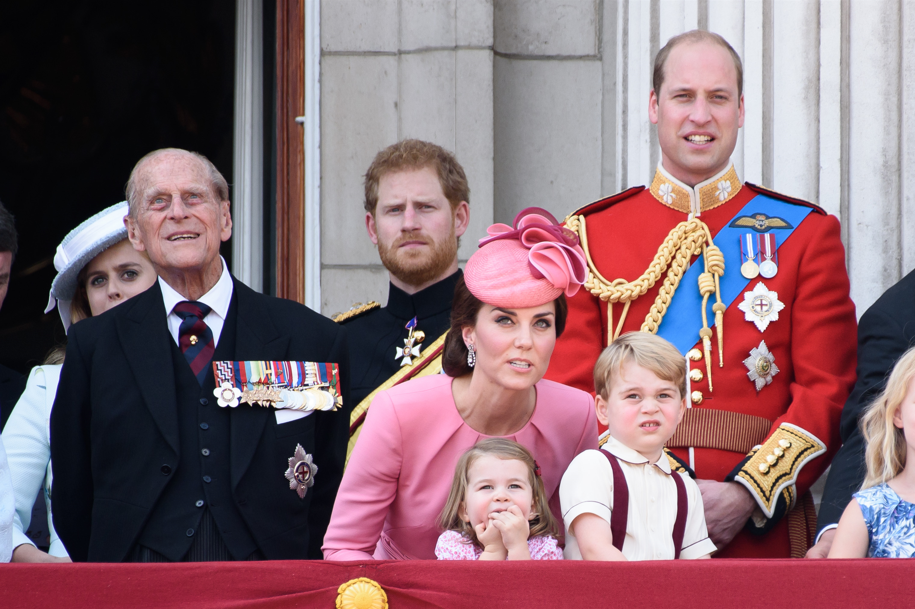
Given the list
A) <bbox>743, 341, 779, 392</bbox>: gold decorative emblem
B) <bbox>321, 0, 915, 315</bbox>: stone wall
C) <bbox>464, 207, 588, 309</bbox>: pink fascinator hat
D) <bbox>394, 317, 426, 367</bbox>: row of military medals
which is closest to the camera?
<bbox>464, 207, 588, 309</bbox>: pink fascinator hat

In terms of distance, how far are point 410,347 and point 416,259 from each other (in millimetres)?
279

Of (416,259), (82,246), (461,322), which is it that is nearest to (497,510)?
(461,322)

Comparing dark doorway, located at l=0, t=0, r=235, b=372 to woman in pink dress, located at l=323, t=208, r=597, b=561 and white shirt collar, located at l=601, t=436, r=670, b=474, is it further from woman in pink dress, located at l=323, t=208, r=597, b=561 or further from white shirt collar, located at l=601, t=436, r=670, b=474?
white shirt collar, located at l=601, t=436, r=670, b=474

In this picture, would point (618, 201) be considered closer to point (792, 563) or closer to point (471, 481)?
point (471, 481)

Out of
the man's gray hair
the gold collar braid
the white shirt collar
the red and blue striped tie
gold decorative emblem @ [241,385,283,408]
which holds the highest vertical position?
the man's gray hair

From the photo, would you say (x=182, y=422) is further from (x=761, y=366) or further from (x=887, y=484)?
(x=887, y=484)

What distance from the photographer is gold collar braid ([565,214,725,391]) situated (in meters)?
3.22

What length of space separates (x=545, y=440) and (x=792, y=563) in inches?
33.5

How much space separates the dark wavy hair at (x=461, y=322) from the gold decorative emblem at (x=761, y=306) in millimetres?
Result: 601

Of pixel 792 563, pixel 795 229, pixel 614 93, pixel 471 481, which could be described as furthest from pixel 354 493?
pixel 614 93

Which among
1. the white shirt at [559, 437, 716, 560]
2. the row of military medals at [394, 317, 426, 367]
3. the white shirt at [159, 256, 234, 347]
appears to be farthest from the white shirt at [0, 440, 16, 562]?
the row of military medals at [394, 317, 426, 367]

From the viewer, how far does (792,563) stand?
2135mm

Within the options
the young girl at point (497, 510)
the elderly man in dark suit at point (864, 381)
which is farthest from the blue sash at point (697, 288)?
the young girl at point (497, 510)

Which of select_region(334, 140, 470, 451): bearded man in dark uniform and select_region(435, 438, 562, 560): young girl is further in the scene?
select_region(334, 140, 470, 451): bearded man in dark uniform
